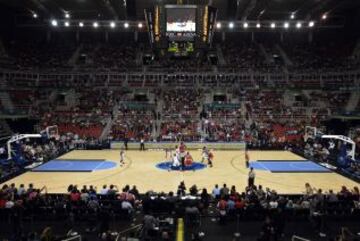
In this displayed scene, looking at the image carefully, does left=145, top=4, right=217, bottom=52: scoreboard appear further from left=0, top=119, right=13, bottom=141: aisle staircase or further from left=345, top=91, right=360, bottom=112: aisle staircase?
left=345, top=91, right=360, bottom=112: aisle staircase

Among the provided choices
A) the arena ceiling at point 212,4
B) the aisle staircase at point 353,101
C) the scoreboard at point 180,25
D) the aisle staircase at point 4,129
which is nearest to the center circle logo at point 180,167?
the scoreboard at point 180,25

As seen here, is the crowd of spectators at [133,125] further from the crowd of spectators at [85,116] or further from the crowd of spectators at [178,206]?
the crowd of spectators at [178,206]

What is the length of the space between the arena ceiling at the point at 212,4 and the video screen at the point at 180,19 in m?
15.2

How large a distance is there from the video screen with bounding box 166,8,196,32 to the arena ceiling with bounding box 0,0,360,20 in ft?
49.7

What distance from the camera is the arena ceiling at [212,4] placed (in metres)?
38.9

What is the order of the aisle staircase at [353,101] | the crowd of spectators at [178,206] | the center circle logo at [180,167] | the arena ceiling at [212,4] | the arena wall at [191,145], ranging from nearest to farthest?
the crowd of spectators at [178,206] → the center circle logo at [180,167] → the arena wall at [191,145] → the arena ceiling at [212,4] → the aisle staircase at [353,101]

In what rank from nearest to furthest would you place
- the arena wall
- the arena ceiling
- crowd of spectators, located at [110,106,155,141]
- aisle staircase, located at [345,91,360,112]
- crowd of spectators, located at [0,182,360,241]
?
crowd of spectators, located at [0,182,360,241], the arena wall, crowd of spectators, located at [110,106,155,141], the arena ceiling, aisle staircase, located at [345,91,360,112]

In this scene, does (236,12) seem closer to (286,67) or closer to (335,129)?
(286,67)

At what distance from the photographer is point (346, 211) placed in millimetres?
13922

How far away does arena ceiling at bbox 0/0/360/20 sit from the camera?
128 ft

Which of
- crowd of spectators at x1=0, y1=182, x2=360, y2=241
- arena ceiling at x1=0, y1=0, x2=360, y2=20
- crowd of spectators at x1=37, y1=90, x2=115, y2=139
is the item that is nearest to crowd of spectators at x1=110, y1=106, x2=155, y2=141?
crowd of spectators at x1=37, y1=90, x2=115, y2=139

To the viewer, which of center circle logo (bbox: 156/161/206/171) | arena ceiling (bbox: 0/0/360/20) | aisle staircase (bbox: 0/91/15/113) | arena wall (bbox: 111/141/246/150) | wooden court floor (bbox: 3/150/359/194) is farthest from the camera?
aisle staircase (bbox: 0/91/15/113)

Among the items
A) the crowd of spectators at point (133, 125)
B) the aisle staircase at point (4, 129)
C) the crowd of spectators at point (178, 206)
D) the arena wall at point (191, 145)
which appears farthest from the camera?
the crowd of spectators at point (133, 125)

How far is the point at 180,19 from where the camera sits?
67.5 ft
